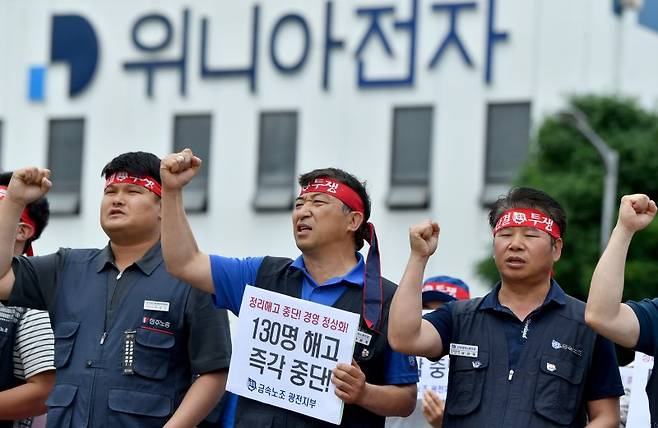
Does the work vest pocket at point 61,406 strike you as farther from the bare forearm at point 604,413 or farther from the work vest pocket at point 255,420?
the bare forearm at point 604,413

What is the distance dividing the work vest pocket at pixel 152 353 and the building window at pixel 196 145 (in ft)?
98.4

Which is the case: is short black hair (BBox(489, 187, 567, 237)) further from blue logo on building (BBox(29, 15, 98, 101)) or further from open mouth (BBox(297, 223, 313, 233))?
blue logo on building (BBox(29, 15, 98, 101))

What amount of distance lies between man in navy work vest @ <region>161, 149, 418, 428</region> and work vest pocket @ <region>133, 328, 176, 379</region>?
1.12 ft

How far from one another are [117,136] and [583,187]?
13.6m

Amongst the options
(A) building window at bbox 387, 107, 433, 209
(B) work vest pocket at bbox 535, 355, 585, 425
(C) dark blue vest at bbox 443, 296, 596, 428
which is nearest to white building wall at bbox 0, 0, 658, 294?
(A) building window at bbox 387, 107, 433, 209

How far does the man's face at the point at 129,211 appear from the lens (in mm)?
7801

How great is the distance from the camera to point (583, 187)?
96.4ft

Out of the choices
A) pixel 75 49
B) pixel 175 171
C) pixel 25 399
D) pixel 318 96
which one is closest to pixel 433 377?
pixel 25 399

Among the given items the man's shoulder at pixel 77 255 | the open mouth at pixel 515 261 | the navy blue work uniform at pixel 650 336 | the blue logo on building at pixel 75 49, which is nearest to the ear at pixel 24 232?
the man's shoulder at pixel 77 255

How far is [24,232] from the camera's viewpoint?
8602mm

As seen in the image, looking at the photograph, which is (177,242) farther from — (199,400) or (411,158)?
(411,158)

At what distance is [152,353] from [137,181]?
836mm

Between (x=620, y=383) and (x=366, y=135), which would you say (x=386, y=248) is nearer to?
(x=366, y=135)

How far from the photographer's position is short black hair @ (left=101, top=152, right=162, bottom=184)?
7906mm
